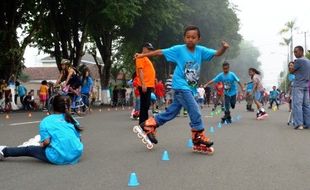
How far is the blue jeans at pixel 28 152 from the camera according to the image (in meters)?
6.77

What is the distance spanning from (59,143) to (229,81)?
809cm

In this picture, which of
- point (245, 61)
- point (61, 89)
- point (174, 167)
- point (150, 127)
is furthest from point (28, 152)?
point (245, 61)

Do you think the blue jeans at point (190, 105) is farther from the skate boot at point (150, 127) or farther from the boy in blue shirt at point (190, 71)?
the skate boot at point (150, 127)

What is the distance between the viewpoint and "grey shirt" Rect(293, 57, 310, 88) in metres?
12.5

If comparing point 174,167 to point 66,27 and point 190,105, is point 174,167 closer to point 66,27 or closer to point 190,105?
point 190,105

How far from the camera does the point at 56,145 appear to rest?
6602 mm

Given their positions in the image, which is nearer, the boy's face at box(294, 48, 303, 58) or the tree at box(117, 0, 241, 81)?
the boy's face at box(294, 48, 303, 58)

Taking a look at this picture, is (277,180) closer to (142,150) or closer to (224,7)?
(142,150)

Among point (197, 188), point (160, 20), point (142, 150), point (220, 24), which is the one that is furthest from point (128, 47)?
point (197, 188)

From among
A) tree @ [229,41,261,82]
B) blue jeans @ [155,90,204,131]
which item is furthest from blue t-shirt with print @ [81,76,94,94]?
tree @ [229,41,261,82]

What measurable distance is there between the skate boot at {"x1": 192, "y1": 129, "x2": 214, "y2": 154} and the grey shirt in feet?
18.6

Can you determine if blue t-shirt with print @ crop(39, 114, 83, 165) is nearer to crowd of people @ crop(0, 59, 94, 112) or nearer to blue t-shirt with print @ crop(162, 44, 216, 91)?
blue t-shirt with print @ crop(162, 44, 216, 91)

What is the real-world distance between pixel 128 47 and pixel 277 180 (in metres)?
39.8

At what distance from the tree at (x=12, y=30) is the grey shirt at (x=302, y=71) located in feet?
53.0
